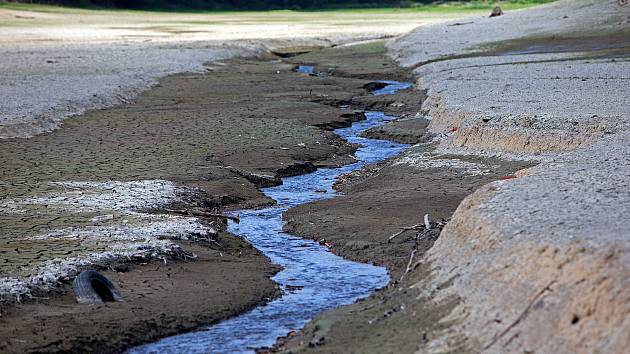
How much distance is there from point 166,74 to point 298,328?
18.5 metres

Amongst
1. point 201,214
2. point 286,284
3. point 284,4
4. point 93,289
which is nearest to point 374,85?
point 201,214

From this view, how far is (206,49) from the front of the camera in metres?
33.2

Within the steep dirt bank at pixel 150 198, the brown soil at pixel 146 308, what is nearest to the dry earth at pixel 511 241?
the brown soil at pixel 146 308

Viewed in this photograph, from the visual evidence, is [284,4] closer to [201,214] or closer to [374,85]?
[374,85]

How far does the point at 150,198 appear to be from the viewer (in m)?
11.7

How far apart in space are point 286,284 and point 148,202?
284 cm

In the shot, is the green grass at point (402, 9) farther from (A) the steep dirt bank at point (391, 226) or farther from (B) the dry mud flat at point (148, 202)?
(A) the steep dirt bank at point (391, 226)

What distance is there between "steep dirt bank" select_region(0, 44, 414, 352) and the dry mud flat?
0.02 meters

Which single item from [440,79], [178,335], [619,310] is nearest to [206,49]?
[440,79]

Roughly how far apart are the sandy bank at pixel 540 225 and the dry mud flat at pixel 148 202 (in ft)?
5.75

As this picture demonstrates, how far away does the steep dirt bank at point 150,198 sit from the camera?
793 cm

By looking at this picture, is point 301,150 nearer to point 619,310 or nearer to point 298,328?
point 298,328

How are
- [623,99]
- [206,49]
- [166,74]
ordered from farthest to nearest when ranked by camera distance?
[206,49], [166,74], [623,99]

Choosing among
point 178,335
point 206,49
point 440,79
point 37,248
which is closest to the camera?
point 178,335
